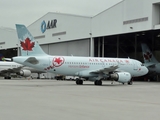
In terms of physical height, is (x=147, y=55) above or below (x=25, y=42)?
above

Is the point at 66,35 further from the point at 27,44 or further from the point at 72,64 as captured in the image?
the point at 27,44

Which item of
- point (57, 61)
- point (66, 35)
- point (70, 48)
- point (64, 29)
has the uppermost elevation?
point (64, 29)

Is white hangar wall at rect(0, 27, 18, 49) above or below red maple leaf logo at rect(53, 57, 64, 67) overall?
above

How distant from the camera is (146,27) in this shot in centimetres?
3941

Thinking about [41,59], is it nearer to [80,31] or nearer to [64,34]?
[80,31]

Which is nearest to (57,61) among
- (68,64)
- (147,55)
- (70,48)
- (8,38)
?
(68,64)

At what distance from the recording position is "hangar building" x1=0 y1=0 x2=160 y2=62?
1583 inches

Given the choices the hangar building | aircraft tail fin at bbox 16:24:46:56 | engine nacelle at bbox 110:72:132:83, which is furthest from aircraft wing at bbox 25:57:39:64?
the hangar building

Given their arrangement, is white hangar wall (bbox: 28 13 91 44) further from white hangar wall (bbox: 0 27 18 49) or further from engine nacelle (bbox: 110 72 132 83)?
engine nacelle (bbox: 110 72 132 83)

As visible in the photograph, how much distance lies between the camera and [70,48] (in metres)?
55.6

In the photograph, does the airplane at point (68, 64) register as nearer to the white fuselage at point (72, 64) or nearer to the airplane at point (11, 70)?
the white fuselage at point (72, 64)

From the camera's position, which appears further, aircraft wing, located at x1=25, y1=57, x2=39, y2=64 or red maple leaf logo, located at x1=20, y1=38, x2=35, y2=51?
red maple leaf logo, located at x1=20, y1=38, x2=35, y2=51

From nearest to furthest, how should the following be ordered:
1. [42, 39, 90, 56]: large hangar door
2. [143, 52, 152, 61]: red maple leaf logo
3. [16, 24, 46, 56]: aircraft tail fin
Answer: [16, 24, 46, 56]: aircraft tail fin
[143, 52, 152, 61]: red maple leaf logo
[42, 39, 90, 56]: large hangar door

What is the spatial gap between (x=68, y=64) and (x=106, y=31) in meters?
17.5
